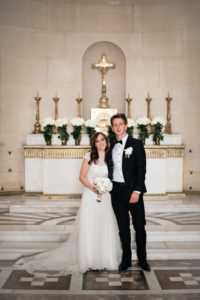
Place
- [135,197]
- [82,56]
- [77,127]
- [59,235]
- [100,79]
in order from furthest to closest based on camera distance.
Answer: [100,79]
[82,56]
[77,127]
[59,235]
[135,197]

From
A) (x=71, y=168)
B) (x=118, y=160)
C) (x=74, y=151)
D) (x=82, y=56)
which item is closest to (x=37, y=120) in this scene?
(x=74, y=151)

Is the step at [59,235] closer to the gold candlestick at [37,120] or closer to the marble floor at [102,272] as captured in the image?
the marble floor at [102,272]

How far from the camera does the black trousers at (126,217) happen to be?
486 cm

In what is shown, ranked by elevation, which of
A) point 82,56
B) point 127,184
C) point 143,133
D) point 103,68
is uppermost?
point 82,56

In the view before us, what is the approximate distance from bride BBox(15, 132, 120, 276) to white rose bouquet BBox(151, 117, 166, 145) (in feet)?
12.2

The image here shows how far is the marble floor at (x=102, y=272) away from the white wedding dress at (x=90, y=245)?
0.14 meters

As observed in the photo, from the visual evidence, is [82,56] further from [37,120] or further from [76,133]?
[76,133]

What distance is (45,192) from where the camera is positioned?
27.8ft

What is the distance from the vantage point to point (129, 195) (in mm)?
4844

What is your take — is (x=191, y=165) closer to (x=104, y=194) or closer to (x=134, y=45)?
(x=134, y=45)

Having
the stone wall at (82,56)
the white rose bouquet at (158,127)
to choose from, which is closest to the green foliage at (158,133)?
the white rose bouquet at (158,127)

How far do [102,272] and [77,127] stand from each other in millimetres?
4344

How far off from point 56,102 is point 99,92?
67.4 inches

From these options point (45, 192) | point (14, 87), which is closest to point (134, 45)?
point (14, 87)
